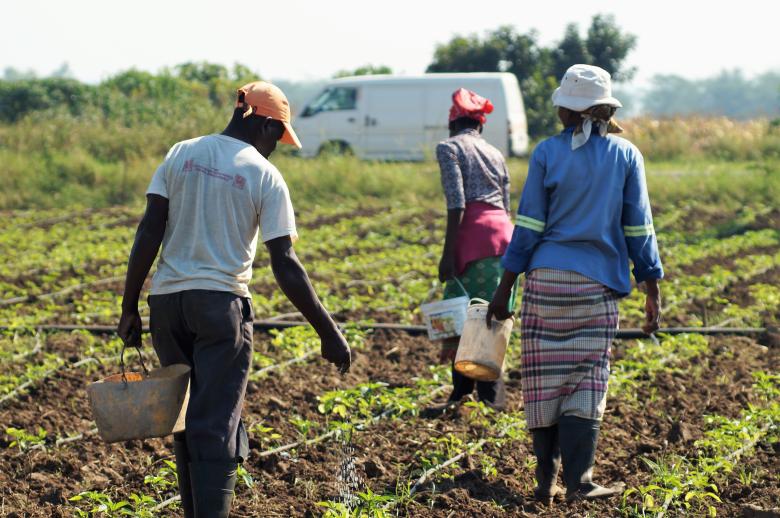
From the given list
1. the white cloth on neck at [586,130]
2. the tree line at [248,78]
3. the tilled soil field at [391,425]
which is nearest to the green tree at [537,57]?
the tree line at [248,78]

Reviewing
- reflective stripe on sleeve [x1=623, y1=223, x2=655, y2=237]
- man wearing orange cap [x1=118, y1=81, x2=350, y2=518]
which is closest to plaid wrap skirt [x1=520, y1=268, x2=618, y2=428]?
reflective stripe on sleeve [x1=623, y1=223, x2=655, y2=237]

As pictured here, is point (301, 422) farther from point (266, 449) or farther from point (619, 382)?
point (619, 382)

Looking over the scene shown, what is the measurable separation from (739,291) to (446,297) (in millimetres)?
4266

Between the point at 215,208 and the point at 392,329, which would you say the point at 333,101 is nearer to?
the point at 392,329

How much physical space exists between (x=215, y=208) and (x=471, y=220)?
206 cm

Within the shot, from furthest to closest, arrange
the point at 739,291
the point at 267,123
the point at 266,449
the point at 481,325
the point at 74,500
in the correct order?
1. the point at 739,291
2. the point at 266,449
3. the point at 481,325
4. the point at 74,500
5. the point at 267,123

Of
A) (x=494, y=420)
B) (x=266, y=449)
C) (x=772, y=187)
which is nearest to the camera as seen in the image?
(x=266, y=449)

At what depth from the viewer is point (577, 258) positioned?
405cm

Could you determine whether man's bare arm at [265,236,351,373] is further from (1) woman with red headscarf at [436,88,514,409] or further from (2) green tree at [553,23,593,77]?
(2) green tree at [553,23,593,77]

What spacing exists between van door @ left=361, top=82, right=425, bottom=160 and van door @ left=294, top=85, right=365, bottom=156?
0.18 m

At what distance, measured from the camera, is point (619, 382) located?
580 cm

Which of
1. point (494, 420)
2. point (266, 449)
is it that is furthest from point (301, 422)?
point (494, 420)

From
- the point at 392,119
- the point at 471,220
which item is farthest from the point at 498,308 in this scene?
the point at 392,119

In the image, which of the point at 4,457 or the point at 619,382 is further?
the point at 619,382
